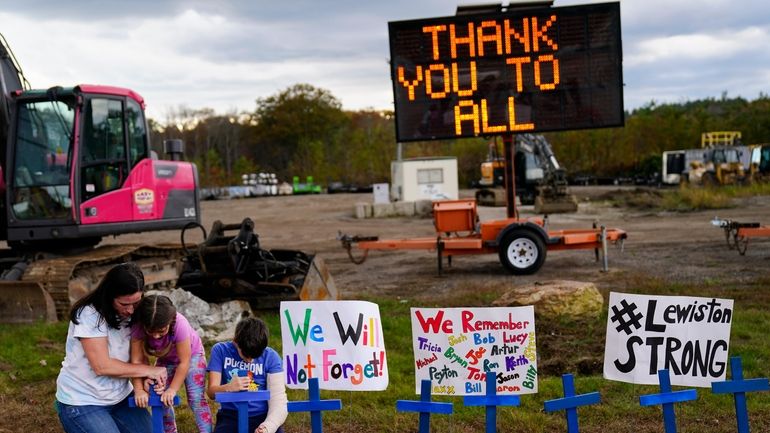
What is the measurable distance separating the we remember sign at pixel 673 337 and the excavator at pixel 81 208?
20.0ft

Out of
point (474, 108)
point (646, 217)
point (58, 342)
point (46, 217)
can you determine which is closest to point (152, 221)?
point (46, 217)

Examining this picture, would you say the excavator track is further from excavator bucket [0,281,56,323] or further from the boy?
the boy

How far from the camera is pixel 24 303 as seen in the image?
1109 centimetres

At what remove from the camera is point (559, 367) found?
812 cm

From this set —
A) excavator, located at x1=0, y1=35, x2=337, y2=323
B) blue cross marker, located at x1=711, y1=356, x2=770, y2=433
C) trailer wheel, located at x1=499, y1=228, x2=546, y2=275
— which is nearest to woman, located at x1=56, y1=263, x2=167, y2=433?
blue cross marker, located at x1=711, y1=356, x2=770, y2=433

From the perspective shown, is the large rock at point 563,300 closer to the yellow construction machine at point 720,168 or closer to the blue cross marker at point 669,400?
the blue cross marker at point 669,400

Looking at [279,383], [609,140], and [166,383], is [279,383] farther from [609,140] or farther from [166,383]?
[609,140]

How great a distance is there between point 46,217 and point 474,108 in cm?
639

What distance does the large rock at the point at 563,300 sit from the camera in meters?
10.0

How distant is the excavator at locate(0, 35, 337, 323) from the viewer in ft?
36.6

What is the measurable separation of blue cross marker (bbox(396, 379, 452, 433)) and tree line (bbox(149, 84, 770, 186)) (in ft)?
122

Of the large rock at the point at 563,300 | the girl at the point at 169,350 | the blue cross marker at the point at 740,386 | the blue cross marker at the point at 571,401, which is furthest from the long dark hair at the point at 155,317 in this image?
the large rock at the point at 563,300

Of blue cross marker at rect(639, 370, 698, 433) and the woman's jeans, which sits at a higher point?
the woman's jeans

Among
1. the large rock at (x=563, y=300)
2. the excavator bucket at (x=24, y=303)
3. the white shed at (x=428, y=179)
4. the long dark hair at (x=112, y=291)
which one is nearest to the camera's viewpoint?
the long dark hair at (x=112, y=291)
